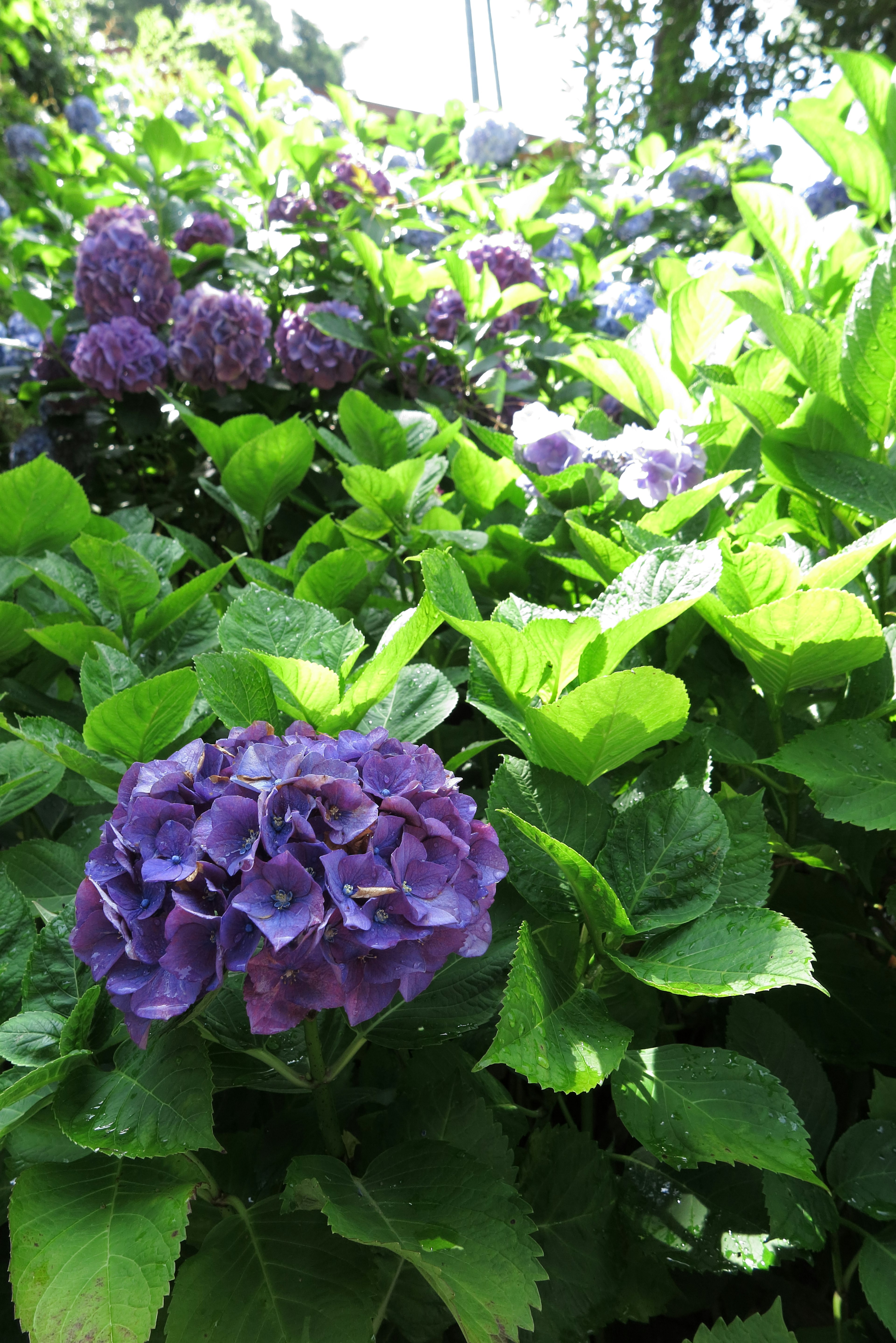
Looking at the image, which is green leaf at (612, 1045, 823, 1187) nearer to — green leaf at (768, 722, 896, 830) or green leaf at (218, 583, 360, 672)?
green leaf at (768, 722, 896, 830)

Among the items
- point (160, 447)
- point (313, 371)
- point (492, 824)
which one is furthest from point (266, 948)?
point (160, 447)

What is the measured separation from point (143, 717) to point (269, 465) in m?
0.66

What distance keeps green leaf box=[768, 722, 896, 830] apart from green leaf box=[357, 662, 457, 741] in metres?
0.35

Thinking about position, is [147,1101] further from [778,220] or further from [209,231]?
[209,231]

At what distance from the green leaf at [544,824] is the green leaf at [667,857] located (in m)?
0.03

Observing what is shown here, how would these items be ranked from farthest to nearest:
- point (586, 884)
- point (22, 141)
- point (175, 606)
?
1. point (22, 141)
2. point (175, 606)
3. point (586, 884)

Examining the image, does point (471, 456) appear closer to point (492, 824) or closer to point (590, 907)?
point (492, 824)

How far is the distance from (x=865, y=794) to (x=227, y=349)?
2.09m

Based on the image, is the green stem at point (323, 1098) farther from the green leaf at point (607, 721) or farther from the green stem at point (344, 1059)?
the green leaf at point (607, 721)

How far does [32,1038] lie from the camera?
0.74 meters

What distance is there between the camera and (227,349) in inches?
94.6

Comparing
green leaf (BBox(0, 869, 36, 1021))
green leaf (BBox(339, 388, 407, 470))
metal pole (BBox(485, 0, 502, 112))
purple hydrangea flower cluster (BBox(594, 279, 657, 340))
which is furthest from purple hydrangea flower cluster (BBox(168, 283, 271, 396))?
metal pole (BBox(485, 0, 502, 112))

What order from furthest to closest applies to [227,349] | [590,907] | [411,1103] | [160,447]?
1. [160,447]
2. [227,349]
3. [411,1103]
4. [590,907]

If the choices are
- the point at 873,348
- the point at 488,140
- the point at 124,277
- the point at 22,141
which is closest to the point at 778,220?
the point at 873,348
